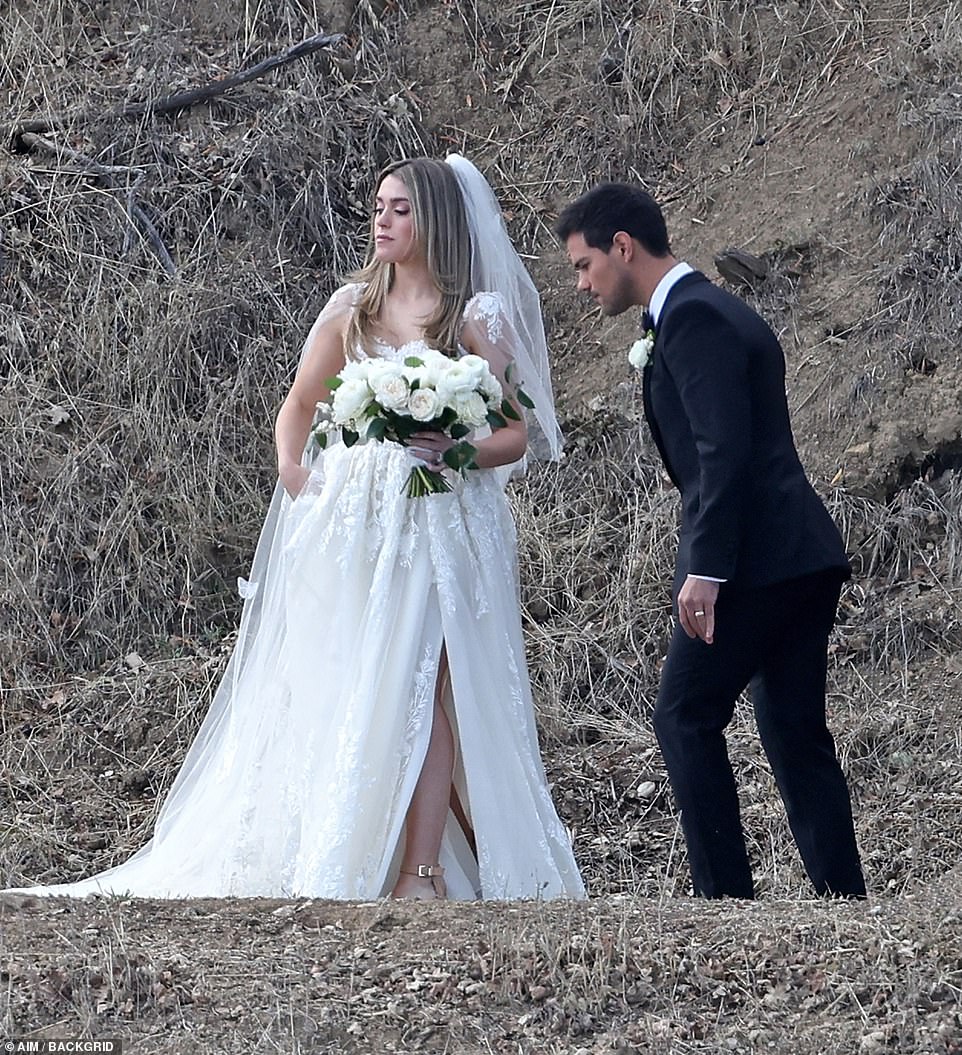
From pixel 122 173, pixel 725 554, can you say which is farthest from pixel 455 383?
pixel 122 173

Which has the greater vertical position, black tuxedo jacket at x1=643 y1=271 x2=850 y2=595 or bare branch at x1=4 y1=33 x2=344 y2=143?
bare branch at x1=4 y1=33 x2=344 y2=143

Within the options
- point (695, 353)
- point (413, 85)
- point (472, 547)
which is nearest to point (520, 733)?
point (472, 547)

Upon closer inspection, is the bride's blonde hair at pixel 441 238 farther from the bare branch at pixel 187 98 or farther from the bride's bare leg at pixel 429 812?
the bare branch at pixel 187 98

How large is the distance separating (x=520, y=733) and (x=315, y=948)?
1.54 metres

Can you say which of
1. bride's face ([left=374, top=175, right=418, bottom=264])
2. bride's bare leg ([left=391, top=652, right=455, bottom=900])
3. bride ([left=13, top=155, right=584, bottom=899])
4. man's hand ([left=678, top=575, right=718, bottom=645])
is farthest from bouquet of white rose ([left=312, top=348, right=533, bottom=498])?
man's hand ([left=678, top=575, right=718, bottom=645])

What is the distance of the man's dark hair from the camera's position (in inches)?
182

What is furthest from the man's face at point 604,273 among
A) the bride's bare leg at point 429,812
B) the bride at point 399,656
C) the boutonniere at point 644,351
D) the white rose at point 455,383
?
the bride's bare leg at point 429,812

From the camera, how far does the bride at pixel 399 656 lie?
5156 millimetres

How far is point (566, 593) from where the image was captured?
7820 millimetres

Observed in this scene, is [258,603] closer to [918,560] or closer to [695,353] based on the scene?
[695,353]

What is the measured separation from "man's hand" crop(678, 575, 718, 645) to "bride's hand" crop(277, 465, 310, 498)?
5.06 ft

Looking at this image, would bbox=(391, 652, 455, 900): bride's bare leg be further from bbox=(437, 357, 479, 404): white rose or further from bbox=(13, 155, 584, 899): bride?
bbox=(437, 357, 479, 404): white rose

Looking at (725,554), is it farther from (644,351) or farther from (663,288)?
(663,288)

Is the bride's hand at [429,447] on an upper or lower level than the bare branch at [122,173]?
lower
